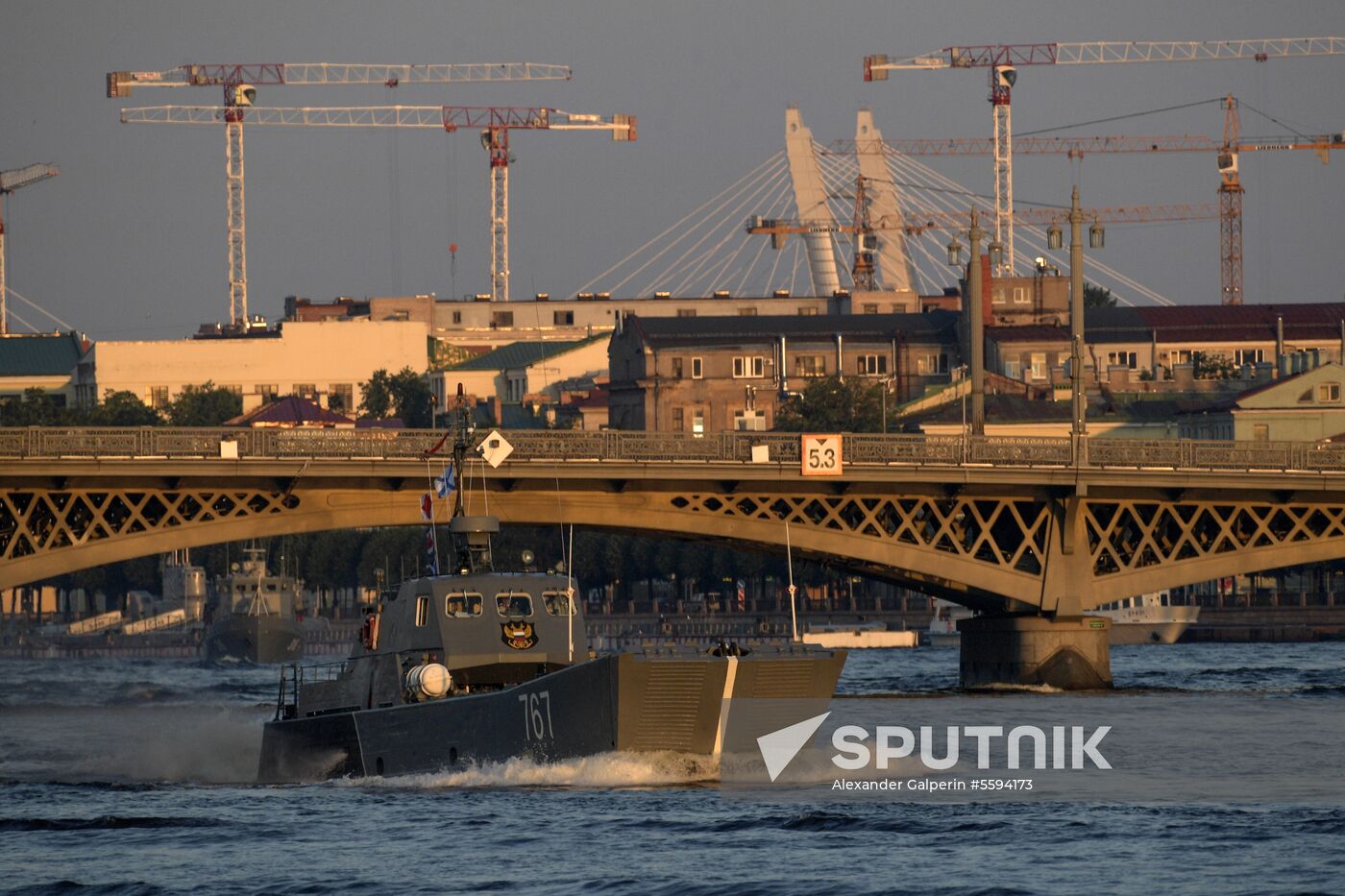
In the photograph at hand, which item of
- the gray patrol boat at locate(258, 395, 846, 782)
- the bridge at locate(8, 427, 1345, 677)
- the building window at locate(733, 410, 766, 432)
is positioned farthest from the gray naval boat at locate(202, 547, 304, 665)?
the gray patrol boat at locate(258, 395, 846, 782)

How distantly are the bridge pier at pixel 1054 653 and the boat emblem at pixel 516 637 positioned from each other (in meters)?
42.4

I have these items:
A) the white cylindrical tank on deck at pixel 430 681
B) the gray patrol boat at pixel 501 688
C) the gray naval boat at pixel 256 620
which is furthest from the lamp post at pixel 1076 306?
the gray naval boat at pixel 256 620

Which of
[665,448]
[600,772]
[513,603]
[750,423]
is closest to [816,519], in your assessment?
[665,448]

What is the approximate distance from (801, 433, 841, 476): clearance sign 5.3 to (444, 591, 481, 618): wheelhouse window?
35189mm

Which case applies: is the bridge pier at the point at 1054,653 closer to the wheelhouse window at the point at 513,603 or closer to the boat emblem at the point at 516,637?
the wheelhouse window at the point at 513,603

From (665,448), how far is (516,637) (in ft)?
119

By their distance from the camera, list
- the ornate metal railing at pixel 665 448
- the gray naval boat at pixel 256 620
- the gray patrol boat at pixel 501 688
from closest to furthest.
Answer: the gray patrol boat at pixel 501 688, the ornate metal railing at pixel 665 448, the gray naval boat at pixel 256 620

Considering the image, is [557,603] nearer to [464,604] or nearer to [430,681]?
[464,604]

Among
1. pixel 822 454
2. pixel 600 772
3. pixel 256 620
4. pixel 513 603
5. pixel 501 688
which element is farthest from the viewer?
pixel 256 620

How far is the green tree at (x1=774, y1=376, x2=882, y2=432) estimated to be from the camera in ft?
592

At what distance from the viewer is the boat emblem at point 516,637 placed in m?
58.2

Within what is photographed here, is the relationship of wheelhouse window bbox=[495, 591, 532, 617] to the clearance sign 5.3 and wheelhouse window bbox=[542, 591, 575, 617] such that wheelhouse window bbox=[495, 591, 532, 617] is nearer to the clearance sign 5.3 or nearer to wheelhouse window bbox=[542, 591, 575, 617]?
wheelhouse window bbox=[542, 591, 575, 617]

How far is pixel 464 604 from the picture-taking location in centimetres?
5831

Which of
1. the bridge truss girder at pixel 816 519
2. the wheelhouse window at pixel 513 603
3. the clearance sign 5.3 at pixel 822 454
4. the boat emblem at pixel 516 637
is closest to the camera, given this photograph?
the boat emblem at pixel 516 637
